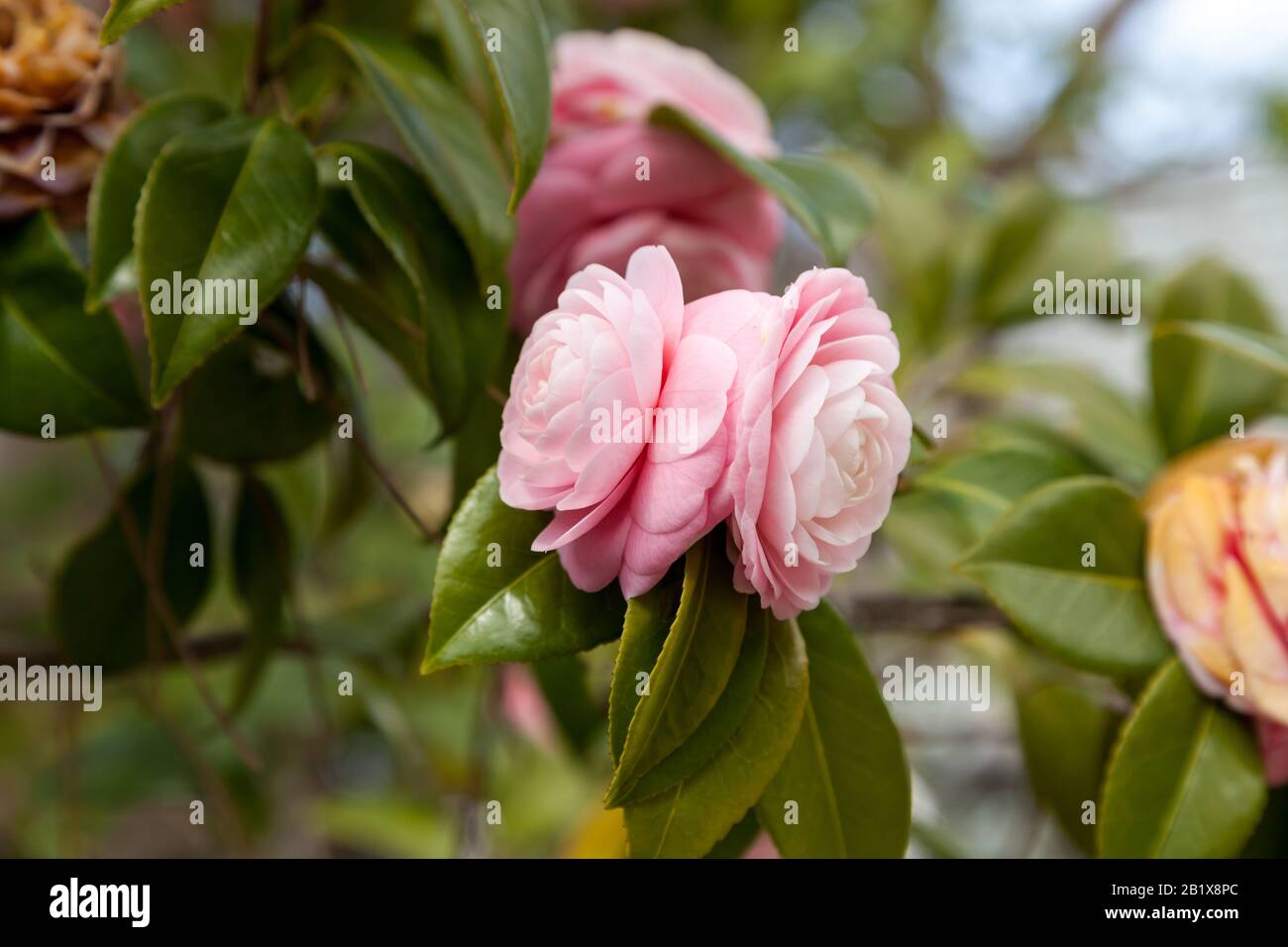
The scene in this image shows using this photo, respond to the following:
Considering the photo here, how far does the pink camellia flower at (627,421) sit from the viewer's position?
0.26m

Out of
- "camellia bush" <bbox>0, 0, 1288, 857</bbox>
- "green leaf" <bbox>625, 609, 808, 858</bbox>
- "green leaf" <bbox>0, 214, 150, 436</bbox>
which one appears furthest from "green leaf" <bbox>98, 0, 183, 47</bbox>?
"green leaf" <bbox>625, 609, 808, 858</bbox>

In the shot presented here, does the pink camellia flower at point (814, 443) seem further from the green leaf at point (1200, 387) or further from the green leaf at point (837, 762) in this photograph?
the green leaf at point (1200, 387)

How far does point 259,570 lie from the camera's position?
1.68 feet

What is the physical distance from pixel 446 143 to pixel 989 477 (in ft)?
0.81

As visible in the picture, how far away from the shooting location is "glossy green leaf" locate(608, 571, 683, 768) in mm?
272

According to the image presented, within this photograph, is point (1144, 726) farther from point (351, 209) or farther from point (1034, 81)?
point (1034, 81)

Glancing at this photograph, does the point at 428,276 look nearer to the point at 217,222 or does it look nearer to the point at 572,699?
the point at 217,222

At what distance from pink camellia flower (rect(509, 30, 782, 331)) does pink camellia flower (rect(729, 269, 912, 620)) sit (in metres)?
0.15

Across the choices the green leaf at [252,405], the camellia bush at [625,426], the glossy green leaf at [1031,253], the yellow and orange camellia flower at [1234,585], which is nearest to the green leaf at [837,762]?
the camellia bush at [625,426]

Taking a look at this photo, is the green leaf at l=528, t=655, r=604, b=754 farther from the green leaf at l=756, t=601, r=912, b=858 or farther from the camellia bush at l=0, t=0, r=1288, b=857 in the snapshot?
the green leaf at l=756, t=601, r=912, b=858

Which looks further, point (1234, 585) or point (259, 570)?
point (259, 570)

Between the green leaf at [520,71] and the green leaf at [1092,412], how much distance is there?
35cm

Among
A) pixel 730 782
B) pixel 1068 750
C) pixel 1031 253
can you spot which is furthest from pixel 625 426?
pixel 1031 253
